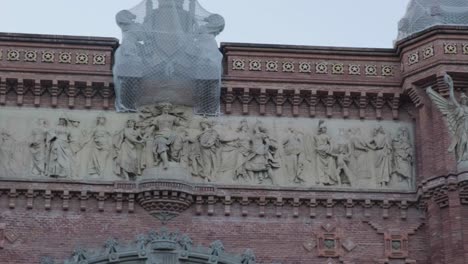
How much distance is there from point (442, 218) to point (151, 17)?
664 centimetres

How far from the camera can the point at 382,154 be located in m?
21.9

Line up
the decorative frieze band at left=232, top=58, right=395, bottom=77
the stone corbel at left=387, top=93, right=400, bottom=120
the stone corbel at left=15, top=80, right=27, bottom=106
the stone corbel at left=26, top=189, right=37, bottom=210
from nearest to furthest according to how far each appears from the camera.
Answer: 1. the stone corbel at left=26, top=189, right=37, bottom=210
2. the stone corbel at left=15, top=80, right=27, bottom=106
3. the stone corbel at left=387, top=93, right=400, bottom=120
4. the decorative frieze band at left=232, top=58, right=395, bottom=77

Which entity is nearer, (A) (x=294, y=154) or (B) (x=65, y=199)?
(B) (x=65, y=199)

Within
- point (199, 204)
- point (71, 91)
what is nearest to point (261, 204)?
point (199, 204)

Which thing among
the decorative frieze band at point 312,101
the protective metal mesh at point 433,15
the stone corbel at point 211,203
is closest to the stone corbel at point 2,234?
the stone corbel at point 211,203

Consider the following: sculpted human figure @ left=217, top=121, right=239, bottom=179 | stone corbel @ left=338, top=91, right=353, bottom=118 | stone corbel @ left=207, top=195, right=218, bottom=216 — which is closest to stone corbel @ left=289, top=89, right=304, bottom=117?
stone corbel @ left=338, top=91, right=353, bottom=118

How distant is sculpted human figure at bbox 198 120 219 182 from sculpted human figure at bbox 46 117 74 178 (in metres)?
2.36

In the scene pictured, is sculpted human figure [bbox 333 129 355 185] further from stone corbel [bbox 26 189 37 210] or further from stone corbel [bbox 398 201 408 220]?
stone corbel [bbox 26 189 37 210]

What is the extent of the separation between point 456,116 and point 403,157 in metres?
1.30

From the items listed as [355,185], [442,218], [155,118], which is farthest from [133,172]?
[442,218]

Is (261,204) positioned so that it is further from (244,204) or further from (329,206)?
(329,206)

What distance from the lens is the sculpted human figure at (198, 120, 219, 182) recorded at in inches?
848

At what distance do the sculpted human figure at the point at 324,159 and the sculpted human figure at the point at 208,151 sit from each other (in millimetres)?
1866

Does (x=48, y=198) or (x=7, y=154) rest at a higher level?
(x=7, y=154)
